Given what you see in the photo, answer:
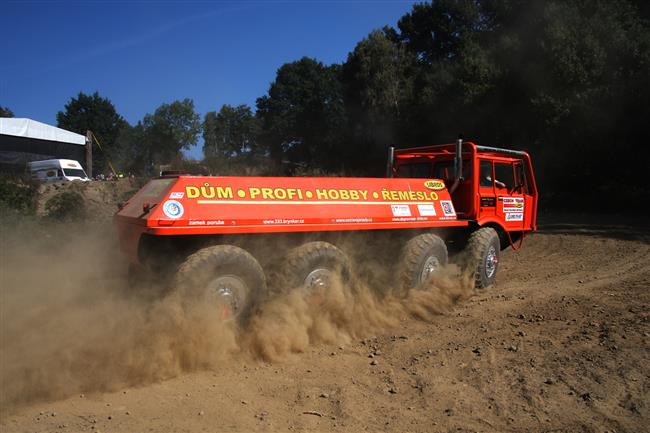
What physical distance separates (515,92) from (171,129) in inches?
1773

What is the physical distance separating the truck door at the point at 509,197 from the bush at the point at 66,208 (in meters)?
9.25

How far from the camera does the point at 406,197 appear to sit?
7.00 m

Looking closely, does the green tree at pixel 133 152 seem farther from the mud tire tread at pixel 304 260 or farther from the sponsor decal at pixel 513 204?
the mud tire tread at pixel 304 260

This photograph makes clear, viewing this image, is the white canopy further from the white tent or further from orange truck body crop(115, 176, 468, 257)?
orange truck body crop(115, 176, 468, 257)

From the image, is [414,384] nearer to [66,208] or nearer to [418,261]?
[418,261]

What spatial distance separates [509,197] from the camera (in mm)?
8547

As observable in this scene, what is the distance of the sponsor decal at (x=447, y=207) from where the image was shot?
7.49 meters

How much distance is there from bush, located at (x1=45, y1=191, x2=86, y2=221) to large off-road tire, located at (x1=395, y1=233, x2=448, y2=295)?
821 cm

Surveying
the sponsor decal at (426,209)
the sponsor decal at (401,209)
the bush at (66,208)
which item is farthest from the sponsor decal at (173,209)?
the bush at (66,208)

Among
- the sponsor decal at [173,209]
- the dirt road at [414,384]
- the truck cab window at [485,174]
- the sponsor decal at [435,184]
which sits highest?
the truck cab window at [485,174]

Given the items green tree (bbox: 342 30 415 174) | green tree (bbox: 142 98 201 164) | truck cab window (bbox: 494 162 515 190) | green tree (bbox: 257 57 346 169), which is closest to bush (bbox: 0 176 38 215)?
truck cab window (bbox: 494 162 515 190)

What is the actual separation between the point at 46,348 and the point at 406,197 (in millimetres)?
4705

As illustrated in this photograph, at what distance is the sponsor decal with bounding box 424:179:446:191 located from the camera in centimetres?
747

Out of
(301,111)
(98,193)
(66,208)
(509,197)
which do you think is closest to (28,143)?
(98,193)
